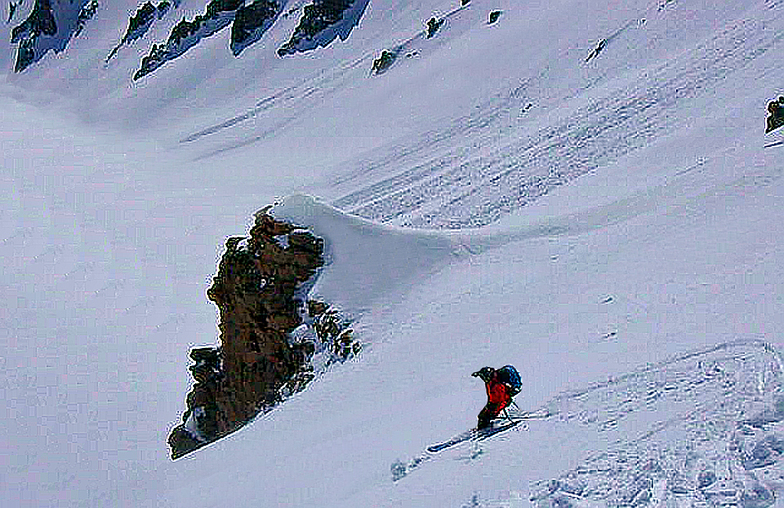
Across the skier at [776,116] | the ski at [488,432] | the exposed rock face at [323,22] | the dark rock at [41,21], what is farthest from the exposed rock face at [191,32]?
the ski at [488,432]

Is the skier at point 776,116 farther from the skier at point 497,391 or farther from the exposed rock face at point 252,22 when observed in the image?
the exposed rock face at point 252,22

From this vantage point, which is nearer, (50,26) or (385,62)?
(385,62)

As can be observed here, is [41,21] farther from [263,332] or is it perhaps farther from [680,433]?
[680,433]

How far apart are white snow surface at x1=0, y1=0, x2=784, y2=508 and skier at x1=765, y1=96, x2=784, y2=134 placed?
594mm

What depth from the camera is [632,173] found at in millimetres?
18453

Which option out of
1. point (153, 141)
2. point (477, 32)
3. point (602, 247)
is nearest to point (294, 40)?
point (153, 141)

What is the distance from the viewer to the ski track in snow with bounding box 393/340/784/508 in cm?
588

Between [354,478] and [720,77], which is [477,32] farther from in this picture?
[354,478]

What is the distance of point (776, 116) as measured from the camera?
15641mm

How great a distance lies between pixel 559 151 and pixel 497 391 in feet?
50.5

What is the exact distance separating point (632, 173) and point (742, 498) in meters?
13.6

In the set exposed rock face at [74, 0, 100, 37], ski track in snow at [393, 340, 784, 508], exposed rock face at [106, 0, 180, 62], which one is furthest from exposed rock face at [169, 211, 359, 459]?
exposed rock face at [74, 0, 100, 37]

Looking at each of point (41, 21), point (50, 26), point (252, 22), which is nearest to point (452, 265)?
point (252, 22)

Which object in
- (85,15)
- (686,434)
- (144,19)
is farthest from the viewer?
(85,15)
